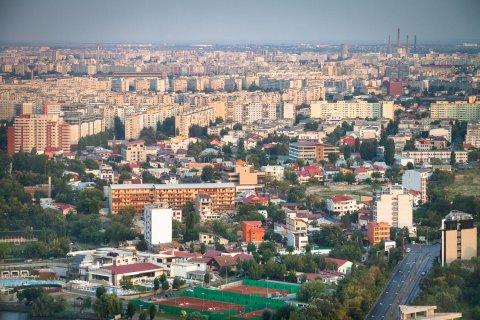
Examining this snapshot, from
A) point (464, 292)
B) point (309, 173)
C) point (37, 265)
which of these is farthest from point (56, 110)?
point (464, 292)

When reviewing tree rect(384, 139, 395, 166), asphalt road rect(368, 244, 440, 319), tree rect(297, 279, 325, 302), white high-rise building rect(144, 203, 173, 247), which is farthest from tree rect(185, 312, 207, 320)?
tree rect(384, 139, 395, 166)

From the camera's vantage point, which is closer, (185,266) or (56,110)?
(185,266)

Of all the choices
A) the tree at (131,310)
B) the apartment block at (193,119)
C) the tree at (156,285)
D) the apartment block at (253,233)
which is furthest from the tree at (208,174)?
the tree at (131,310)

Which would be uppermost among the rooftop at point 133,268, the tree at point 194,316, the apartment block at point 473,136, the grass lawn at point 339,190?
the tree at point 194,316

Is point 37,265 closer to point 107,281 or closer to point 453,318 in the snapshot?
point 107,281

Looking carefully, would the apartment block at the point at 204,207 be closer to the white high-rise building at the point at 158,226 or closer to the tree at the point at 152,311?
the white high-rise building at the point at 158,226

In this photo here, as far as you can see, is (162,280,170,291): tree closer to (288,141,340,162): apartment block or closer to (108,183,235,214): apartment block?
(108,183,235,214): apartment block
